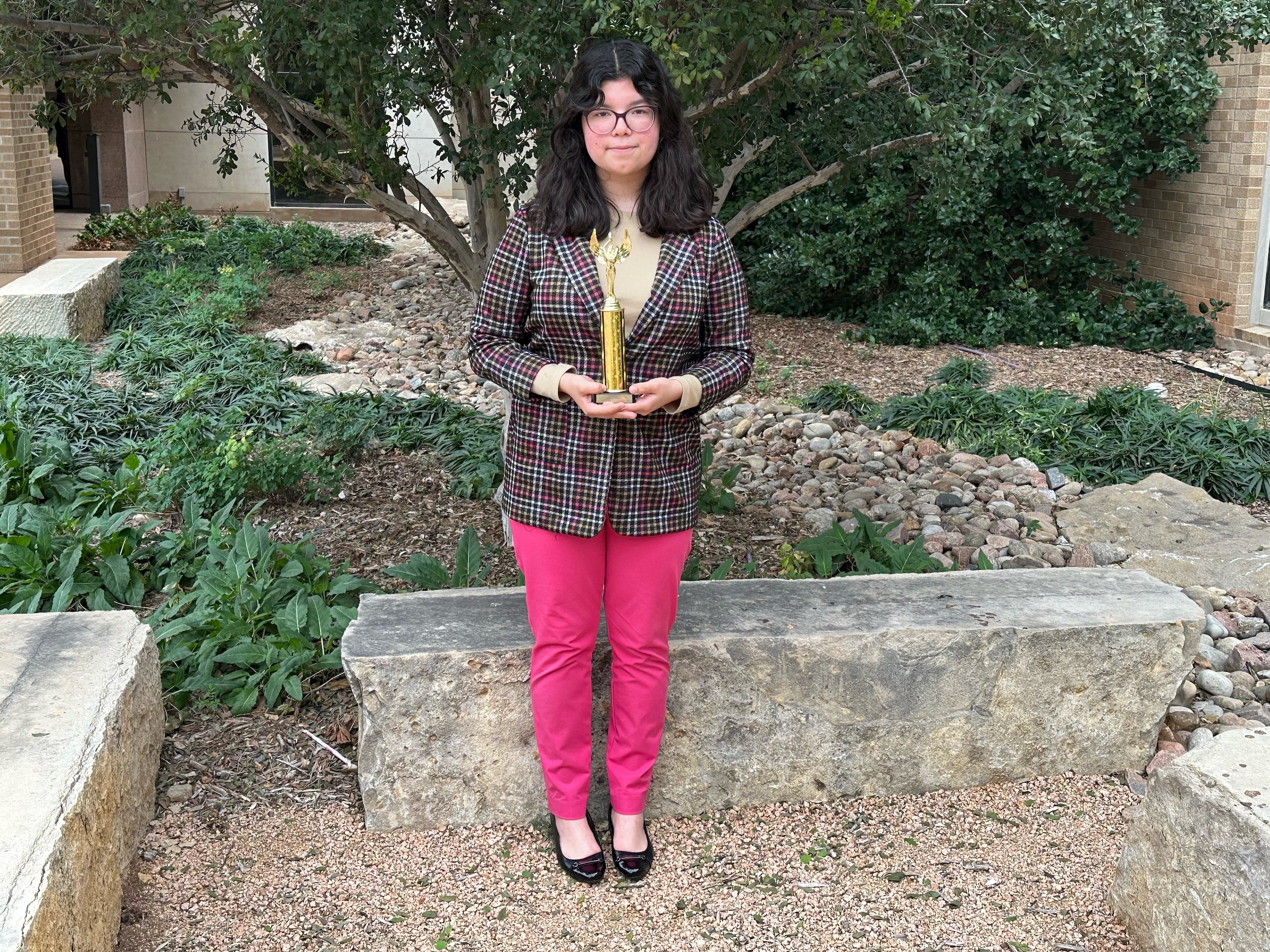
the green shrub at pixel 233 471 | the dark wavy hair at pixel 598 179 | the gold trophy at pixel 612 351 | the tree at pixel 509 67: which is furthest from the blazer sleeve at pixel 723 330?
the green shrub at pixel 233 471

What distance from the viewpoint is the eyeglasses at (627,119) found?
2793 mm

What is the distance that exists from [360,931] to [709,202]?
1.94m

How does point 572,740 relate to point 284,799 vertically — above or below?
above

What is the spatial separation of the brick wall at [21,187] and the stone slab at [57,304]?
0.70 m

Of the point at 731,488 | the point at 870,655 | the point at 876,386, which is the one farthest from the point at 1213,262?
the point at 870,655

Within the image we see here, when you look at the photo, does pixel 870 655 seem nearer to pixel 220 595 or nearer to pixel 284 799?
pixel 284 799

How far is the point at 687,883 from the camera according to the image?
3.17 meters

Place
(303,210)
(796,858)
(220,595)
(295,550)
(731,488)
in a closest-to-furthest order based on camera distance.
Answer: (796,858)
(220,595)
(295,550)
(731,488)
(303,210)

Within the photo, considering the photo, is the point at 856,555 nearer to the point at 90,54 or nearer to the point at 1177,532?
the point at 1177,532

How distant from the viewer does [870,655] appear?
3363mm

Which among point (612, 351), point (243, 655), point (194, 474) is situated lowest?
point (243, 655)

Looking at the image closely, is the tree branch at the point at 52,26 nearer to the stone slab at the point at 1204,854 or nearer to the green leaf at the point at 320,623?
the green leaf at the point at 320,623

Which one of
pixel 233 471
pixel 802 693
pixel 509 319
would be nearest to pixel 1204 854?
pixel 802 693

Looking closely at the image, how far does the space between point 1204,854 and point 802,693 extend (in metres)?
1.09
